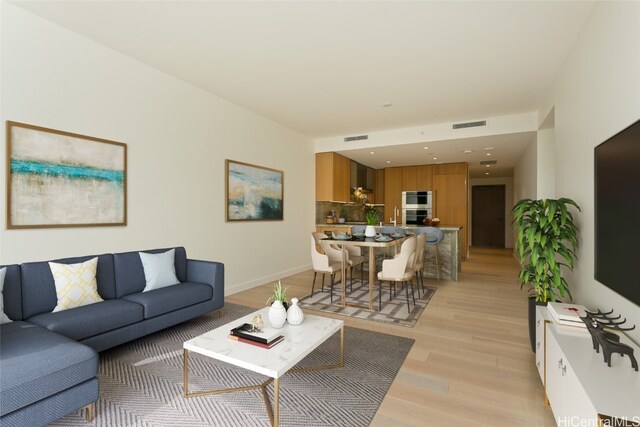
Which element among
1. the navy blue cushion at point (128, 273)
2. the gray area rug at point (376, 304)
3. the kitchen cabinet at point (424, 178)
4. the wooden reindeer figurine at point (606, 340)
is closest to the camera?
the wooden reindeer figurine at point (606, 340)

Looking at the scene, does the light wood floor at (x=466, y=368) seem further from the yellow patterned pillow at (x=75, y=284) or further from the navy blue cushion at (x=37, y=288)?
the navy blue cushion at (x=37, y=288)

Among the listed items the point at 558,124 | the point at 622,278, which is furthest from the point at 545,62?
the point at 622,278

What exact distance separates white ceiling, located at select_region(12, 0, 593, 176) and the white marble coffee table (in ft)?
8.19

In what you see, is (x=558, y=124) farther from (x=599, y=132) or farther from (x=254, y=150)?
(x=254, y=150)

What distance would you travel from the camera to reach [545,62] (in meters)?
3.44

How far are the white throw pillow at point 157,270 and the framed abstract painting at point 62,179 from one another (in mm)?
512

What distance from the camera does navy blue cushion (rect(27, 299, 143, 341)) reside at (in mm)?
2297

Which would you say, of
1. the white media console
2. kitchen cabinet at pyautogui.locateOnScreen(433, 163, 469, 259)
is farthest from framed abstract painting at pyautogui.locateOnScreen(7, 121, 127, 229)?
kitchen cabinet at pyautogui.locateOnScreen(433, 163, 469, 259)

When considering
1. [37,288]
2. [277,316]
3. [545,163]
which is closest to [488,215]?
[545,163]

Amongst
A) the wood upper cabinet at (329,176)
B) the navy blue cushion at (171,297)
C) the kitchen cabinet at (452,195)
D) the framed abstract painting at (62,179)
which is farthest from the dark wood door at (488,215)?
the framed abstract painting at (62,179)

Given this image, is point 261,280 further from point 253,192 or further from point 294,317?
point 294,317

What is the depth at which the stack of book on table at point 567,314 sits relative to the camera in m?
1.94

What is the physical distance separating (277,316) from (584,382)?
5.56ft

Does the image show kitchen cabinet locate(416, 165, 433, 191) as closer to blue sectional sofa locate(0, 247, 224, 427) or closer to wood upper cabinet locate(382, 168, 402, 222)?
wood upper cabinet locate(382, 168, 402, 222)
